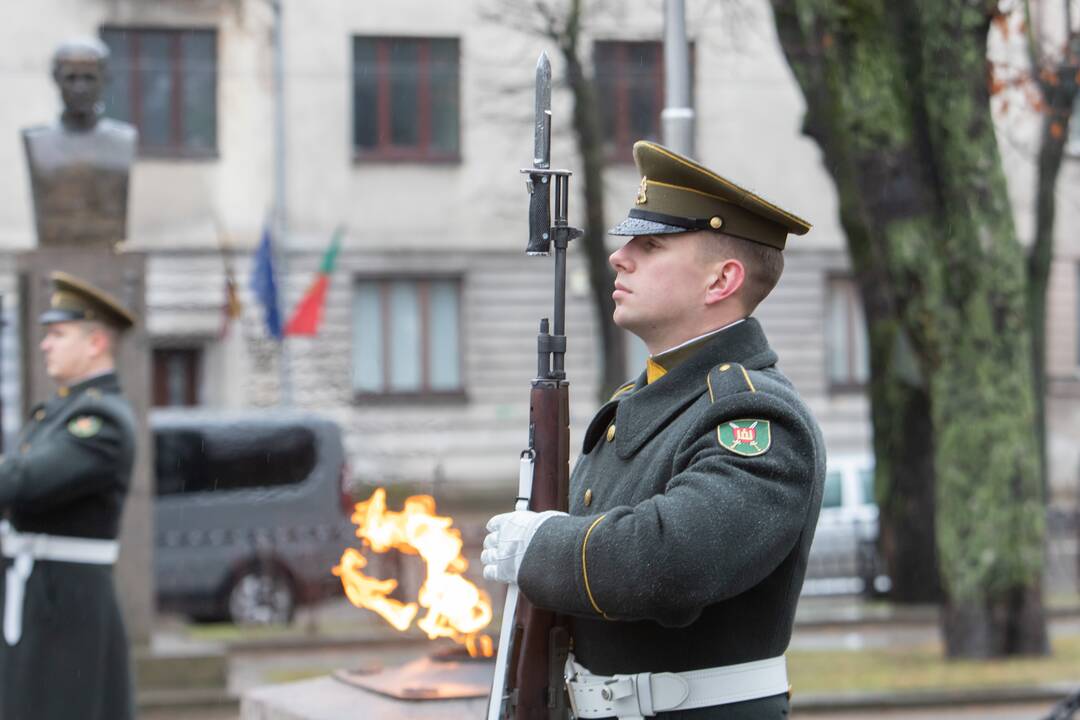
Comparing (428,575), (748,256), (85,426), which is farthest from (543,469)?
(85,426)

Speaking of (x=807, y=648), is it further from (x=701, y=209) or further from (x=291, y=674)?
(x=701, y=209)

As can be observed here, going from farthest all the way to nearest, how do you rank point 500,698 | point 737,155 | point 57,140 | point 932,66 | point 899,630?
point 737,155, point 899,630, point 932,66, point 57,140, point 500,698

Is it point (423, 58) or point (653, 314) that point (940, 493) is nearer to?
point (653, 314)

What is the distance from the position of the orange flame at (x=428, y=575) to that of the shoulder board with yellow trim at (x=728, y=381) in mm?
1002

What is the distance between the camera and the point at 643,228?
3.48 metres

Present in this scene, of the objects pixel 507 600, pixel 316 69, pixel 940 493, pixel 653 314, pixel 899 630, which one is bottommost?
pixel 899 630

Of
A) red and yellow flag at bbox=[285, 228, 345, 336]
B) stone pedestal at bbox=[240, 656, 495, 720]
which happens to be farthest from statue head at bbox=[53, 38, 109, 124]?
red and yellow flag at bbox=[285, 228, 345, 336]

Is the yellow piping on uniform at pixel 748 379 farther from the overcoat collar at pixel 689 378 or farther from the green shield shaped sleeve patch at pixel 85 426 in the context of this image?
the green shield shaped sleeve patch at pixel 85 426

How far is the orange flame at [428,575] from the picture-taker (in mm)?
4129

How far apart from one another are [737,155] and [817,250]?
215 cm

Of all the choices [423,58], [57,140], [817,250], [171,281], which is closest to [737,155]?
[817,250]

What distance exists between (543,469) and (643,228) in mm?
504

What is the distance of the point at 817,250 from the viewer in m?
31.0

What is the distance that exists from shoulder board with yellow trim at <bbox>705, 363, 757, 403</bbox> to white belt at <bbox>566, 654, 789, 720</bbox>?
1.66ft
